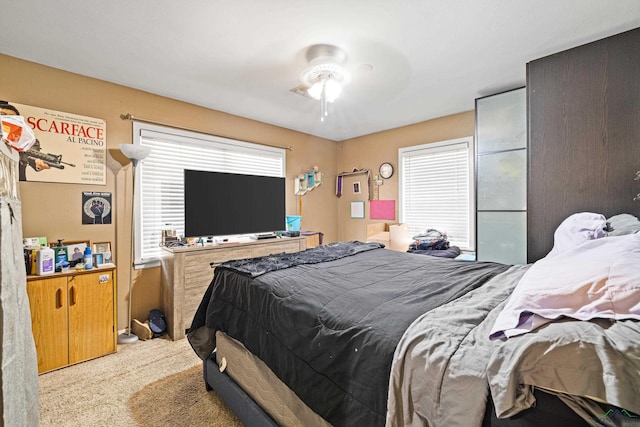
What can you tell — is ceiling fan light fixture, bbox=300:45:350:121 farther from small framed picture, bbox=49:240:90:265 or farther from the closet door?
small framed picture, bbox=49:240:90:265

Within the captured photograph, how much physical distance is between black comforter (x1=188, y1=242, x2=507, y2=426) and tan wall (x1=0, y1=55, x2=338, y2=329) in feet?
5.19

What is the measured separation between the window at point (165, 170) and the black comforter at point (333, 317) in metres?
1.68

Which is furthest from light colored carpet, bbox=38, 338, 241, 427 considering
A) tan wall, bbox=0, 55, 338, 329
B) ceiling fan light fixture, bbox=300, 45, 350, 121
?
ceiling fan light fixture, bbox=300, 45, 350, 121

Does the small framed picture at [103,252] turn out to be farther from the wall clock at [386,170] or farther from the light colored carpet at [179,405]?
the wall clock at [386,170]

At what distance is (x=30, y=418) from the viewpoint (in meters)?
0.99

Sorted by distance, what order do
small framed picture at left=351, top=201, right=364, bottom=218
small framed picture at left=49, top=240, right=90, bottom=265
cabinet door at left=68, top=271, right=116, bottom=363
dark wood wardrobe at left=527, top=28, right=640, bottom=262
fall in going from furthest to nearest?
small framed picture at left=351, top=201, right=364, bottom=218
small framed picture at left=49, top=240, right=90, bottom=265
cabinet door at left=68, top=271, right=116, bottom=363
dark wood wardrobe at left=527, top=28, right=640, bottom=262

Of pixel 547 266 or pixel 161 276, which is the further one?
pixel 161 276

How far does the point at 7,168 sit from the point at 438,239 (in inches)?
151

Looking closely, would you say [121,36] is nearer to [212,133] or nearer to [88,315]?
[212,133]

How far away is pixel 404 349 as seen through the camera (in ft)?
2.81

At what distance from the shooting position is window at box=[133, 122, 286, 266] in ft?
10.00

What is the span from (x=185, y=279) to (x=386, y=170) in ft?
10.6

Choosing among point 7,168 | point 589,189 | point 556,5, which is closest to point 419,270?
point 589,189

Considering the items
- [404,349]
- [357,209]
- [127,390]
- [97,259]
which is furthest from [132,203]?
[357,209]
